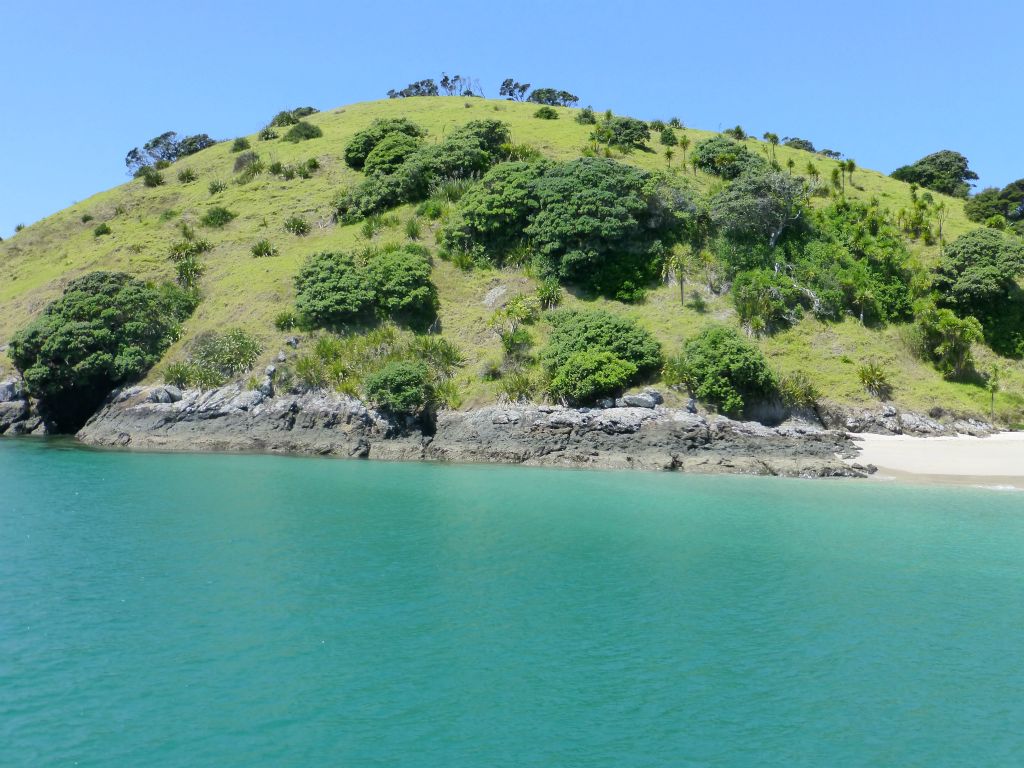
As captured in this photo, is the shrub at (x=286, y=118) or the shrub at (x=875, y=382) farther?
the shrub at (x=286, y=118)

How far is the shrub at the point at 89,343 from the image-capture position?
4272 cm

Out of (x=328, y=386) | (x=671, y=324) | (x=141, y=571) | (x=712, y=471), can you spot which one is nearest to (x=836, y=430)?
(x=712, y=471)

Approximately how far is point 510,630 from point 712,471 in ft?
72.7

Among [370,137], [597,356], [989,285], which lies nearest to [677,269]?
[597,356]

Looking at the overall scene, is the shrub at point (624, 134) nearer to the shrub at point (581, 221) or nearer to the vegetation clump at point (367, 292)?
the shrub at point (581, 221)

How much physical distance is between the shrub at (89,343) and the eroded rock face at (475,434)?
226cm

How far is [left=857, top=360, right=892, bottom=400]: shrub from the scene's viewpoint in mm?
37438

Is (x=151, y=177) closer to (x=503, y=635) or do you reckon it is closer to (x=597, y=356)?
(x=597, y=356)

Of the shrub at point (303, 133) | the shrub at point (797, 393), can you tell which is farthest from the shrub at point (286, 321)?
the shrub at point (303, 133)

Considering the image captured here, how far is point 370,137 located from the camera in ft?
213

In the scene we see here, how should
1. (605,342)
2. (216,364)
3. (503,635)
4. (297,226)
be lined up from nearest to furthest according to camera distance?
(503,635)
(605,342)
(216,364)
(297,226)

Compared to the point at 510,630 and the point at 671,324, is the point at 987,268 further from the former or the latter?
the point at 510,630

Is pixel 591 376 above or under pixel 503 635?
above

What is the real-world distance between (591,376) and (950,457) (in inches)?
646
